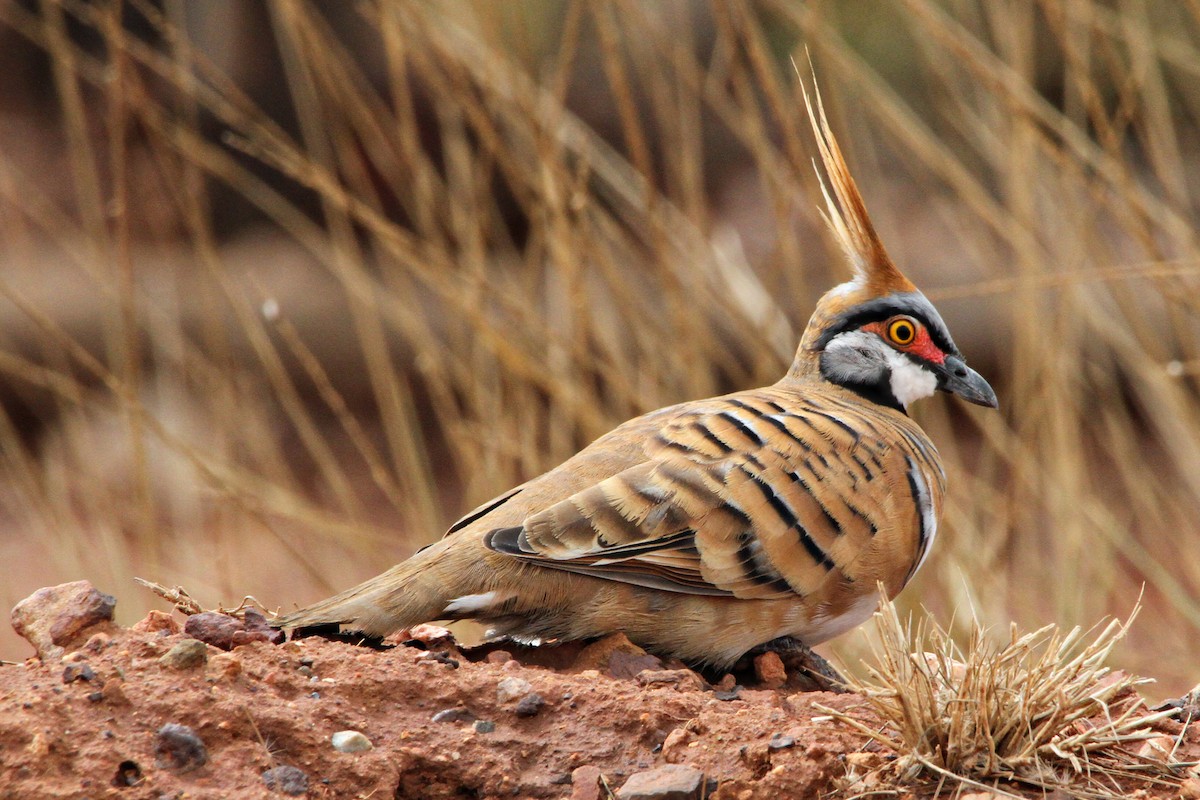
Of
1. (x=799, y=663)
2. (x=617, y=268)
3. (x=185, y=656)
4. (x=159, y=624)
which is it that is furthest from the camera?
(x=617, y=268)

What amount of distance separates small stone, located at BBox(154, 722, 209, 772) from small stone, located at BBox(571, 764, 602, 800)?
2.30 ft

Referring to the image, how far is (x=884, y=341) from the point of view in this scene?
4781 millimetres

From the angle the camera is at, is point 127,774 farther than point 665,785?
No

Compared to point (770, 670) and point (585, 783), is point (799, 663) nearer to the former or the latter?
point (770, 670)

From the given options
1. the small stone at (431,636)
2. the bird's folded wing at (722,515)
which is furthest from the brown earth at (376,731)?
the bird's folded wing at (722,515)

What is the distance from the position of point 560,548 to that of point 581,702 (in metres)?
0.62

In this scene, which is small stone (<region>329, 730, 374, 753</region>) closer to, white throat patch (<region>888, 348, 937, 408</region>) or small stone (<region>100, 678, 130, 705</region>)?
small stone (<region>100, 678, 130, 705</region>)

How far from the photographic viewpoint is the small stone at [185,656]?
Result: 2766mm

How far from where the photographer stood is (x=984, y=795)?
8.46 ft

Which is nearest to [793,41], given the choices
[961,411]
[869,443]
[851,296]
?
[961,411]

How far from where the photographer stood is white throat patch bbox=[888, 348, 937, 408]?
4.78 metres

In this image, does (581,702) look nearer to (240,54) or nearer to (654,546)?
(654,546)

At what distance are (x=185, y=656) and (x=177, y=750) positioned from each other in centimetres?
25

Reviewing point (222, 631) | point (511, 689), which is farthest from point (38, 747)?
point (511, 689)
